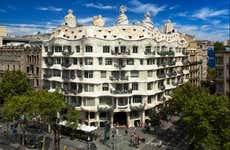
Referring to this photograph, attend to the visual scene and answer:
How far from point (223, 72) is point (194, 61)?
45.6 m

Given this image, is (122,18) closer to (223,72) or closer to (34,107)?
(223,72)

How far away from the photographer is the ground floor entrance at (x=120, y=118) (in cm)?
6449

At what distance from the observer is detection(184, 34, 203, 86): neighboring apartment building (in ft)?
304

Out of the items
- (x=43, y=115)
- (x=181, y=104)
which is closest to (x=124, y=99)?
(x=181, y=104)

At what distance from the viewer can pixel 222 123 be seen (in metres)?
37.1

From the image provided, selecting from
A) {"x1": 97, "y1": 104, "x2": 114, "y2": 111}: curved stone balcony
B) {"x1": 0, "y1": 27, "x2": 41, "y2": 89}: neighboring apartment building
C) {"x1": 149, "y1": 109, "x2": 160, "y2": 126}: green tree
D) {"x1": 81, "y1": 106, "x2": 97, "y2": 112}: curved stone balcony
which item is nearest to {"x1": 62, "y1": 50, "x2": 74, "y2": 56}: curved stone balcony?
{"x1": 0, "y1": 27, "x2": 41, "y2": 89}: neighboring apartment building

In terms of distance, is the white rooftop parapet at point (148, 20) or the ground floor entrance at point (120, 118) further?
the white rooftop parapet at point (148, 20)

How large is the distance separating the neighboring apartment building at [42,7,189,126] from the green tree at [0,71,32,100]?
230 inches

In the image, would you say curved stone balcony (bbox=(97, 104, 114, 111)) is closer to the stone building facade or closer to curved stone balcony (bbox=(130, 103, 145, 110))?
curved stone balcony (bbox=(130, 103, 145, 110))

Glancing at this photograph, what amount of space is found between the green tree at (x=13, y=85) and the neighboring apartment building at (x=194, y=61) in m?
52.7

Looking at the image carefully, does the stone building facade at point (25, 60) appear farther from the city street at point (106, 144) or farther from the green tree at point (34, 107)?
the green tree at point (34, 107)

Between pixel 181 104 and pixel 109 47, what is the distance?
20216 mm

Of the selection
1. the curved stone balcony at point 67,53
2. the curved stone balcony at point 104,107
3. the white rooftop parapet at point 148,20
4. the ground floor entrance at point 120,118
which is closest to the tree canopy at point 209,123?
the curved stone balcony at point 104,107

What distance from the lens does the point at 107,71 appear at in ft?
200
